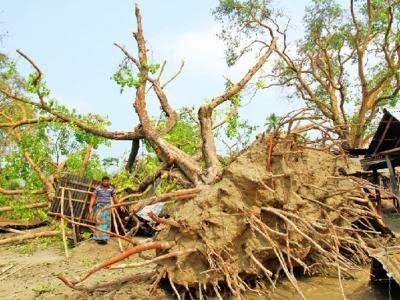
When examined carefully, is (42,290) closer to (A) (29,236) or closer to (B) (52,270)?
(B) (52,270)

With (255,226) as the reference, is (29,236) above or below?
below

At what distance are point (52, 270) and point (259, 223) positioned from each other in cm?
402

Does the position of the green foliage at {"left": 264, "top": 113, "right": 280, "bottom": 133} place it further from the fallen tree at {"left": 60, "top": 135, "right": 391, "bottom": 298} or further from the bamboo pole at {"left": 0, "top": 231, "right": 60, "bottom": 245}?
the bamboo pole at {"left": 0, "top": 231, "right": 60, "bottom": 245}

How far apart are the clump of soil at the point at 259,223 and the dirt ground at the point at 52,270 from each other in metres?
0.74

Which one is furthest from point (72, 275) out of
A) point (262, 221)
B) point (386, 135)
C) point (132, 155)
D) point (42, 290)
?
point (386, 135)

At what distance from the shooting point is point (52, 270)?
22.9ft

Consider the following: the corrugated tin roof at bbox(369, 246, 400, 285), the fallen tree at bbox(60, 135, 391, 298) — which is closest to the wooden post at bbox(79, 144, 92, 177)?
the fallen tree at bbox(60, 135, 391, 298)

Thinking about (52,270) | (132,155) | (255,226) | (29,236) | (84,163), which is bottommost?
(52,270)

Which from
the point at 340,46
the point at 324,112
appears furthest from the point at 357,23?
the point at 324,112

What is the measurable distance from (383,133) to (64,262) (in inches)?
308

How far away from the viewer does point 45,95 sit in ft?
27.7

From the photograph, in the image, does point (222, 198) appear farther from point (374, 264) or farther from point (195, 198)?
point (374, 264)

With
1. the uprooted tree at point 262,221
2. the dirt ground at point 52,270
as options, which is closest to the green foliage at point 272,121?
the uprooted tree at point 262,221

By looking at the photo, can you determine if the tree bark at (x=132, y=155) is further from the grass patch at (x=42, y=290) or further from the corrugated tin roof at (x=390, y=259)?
the corrugated tin roof at (x=390, y=259)
